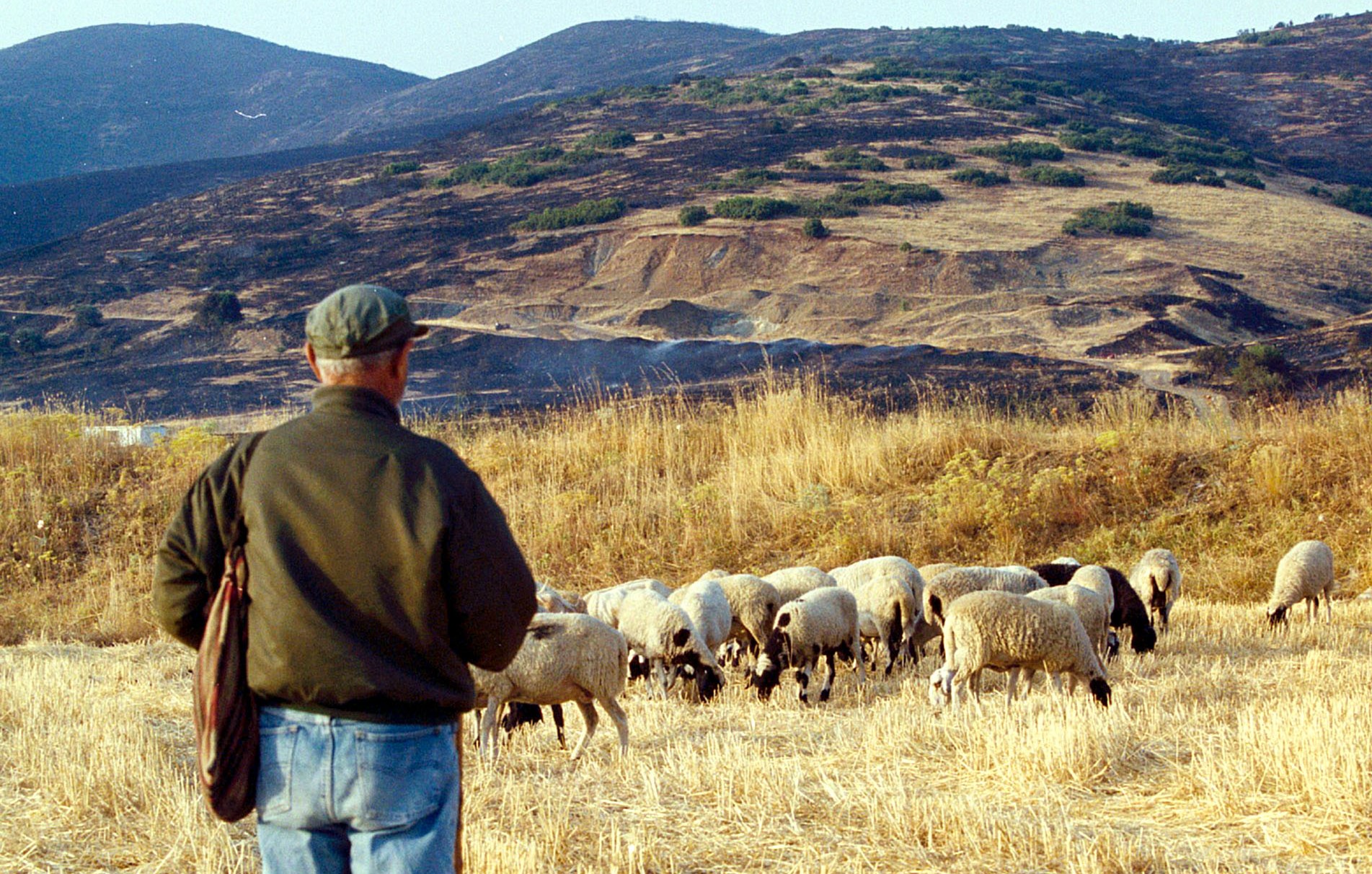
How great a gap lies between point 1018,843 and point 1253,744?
62.8 inches

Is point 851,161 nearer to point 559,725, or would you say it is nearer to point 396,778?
point 559,725

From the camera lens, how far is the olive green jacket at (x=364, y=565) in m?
3.15

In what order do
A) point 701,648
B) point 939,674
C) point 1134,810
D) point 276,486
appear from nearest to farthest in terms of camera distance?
point 276,486
point 1134,810
point 939,674
point 701,648

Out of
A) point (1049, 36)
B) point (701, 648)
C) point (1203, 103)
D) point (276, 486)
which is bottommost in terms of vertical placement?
point (701, 648)

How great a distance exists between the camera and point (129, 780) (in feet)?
19.8

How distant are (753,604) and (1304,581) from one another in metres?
5.09

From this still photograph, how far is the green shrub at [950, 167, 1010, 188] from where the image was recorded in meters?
44.7

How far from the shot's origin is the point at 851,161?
47938 mm

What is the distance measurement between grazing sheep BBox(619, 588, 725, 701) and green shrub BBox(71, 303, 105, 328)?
122ft

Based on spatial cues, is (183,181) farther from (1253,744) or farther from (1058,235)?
(1253,744)

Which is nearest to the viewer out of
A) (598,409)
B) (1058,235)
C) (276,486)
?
(276,486)

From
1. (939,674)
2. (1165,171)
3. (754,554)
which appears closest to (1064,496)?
(754,554)

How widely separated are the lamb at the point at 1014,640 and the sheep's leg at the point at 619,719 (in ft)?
6.97

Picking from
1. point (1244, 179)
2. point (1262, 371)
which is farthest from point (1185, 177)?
point (1262, 371)
